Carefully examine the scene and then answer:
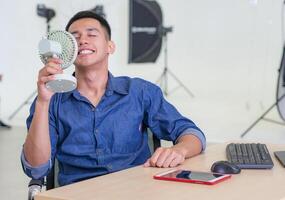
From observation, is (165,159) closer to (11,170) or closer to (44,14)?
(11,170)

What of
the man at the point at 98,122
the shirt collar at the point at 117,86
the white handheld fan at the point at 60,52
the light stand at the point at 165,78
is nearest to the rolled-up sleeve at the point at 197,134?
the man at the point at 98,122

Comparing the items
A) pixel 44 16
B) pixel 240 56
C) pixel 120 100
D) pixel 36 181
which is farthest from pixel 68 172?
pixel 44 16

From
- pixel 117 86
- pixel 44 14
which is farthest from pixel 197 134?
pixel 44 14

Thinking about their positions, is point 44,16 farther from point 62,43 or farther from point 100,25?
point 62,43

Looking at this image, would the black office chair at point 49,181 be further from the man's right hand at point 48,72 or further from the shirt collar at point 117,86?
the man's right hand at point 48,72

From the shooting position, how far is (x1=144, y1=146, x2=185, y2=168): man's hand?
1.47 metres

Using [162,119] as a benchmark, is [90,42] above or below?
above

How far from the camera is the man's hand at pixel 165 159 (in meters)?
1.47

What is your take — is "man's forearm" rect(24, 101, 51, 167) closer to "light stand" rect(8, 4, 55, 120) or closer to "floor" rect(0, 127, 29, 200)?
"floor" rect(0, 127, 29, 200)

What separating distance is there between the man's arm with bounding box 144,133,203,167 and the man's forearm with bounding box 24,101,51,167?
332 mm

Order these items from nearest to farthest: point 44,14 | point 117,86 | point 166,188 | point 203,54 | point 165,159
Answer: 1. point 166,188
2. point 165,159
3. point 117,86
4. point 203,54
5. point 44,14

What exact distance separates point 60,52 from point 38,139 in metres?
0.32

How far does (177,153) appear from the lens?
1.52 metres

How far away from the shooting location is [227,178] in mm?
1297
